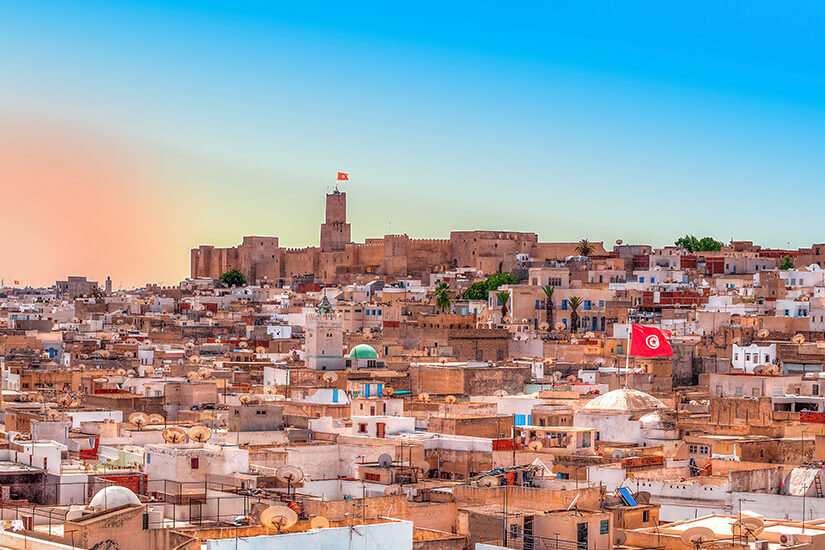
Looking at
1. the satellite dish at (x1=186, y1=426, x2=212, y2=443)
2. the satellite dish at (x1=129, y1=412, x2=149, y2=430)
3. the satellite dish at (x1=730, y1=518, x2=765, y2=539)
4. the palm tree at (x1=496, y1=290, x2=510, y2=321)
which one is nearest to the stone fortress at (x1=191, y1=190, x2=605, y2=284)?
the palm tree at (x1=496, y1=290, x2=510, y2=321)

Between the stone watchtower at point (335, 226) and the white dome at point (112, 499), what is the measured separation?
83.2 m

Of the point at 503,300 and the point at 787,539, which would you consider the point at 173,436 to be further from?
the point at 503,300

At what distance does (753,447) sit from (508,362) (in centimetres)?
2000

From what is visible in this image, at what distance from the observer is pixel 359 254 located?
9562cm

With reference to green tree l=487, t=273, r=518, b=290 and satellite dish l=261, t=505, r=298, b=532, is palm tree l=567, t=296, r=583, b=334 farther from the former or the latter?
satellite dish l=261, t=505, r=298, b=532

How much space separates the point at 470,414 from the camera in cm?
3138

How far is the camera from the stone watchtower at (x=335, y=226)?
9969 centimetres

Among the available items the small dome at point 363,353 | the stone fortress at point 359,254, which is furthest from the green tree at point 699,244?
the small dome at point 363,353

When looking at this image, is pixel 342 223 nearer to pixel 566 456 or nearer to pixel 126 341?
pixel 126 341

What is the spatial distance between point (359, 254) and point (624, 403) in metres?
65.6

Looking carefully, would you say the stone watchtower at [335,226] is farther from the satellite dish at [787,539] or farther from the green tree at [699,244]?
the satellite dish at [787,539]

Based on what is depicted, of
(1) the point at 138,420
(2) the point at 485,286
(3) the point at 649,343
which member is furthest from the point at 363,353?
(2) the point at 485,286

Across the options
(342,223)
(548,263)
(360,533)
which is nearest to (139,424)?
(360,533)

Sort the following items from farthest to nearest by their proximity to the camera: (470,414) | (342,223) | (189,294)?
(342,223), (189,294), (470,414)
